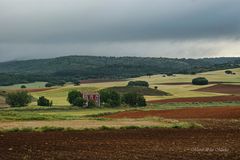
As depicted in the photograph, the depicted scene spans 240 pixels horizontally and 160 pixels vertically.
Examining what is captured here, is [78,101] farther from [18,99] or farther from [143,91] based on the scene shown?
[143,91]

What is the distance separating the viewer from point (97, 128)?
45.2m

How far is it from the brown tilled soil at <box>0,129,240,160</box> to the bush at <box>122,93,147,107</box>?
6970 cm

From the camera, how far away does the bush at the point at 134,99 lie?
112500 millimetres

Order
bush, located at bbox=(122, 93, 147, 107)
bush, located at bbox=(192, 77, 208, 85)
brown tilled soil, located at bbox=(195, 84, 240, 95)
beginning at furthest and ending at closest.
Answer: bush, located at bbox=(192, 77, 208, 85) < brown tilled soil, located at bbox=(195, 84, 240, 95) < bush, located at bbox=(122, 93, 147, 107)

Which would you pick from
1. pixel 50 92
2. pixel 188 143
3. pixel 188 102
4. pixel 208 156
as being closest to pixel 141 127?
pixel 188 143

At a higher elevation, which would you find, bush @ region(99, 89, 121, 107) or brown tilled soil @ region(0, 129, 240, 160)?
brown tilled soil @ region(0, 129, 240, 160)

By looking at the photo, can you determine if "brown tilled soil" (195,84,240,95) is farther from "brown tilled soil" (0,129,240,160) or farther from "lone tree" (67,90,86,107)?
"brown tilled soil" (0,129,240,160)

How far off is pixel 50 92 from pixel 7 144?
12488 cm

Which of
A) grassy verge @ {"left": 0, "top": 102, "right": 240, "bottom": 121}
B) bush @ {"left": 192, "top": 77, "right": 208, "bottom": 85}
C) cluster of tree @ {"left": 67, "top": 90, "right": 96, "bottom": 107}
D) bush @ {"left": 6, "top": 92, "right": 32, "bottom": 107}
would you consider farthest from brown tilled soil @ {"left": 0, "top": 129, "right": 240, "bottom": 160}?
bush @ {"left": 192, "top": 77, "right": 208, "bottom": 85}

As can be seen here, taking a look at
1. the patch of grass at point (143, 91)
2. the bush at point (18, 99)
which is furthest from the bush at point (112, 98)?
the bush at point (18, 99)

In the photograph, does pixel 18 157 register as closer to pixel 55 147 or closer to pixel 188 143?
pixel 55 147

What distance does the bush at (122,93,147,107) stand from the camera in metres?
112

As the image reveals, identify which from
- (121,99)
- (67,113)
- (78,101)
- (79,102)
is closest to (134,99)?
(121,99)

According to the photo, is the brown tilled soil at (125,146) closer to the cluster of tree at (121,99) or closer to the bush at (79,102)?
the cluster of tree at (121,99)
